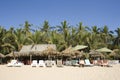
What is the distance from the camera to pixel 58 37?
1454 inches

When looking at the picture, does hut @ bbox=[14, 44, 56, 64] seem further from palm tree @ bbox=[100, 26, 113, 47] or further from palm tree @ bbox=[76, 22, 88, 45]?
palm tree @ bbox=[100, 26, 113, 47]

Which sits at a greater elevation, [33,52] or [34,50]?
[34,50]

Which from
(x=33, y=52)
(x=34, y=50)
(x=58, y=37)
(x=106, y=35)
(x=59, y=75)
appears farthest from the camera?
(x=106, y=35)

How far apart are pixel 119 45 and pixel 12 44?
20666mm

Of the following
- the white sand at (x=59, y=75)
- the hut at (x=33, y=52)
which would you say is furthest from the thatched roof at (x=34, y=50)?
the white sand at (x=59, y=75)

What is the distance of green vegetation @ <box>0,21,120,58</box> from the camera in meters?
36.1

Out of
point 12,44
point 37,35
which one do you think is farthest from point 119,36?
point 12,44

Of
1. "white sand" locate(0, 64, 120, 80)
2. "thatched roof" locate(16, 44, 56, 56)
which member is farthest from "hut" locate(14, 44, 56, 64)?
"white sand" locate(0, 64, 120, 80)

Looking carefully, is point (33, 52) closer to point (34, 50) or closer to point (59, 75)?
point (34, 50)

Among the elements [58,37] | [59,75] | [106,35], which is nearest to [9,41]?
[58,37]

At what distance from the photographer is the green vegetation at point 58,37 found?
3606 centimetres

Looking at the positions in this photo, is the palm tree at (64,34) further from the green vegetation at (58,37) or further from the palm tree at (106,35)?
the palm tree at (106,35)

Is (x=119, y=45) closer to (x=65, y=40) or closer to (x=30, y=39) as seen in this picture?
(x=65, y=40)

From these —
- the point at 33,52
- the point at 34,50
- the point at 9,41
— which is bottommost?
the point at 33,52
